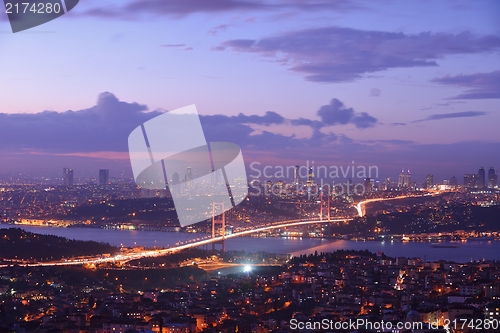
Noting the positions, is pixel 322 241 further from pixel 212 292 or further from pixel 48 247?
pixel 212 292

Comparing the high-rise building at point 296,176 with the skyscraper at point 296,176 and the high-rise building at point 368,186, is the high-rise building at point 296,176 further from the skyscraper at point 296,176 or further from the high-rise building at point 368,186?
the high-rise building at point 368,186

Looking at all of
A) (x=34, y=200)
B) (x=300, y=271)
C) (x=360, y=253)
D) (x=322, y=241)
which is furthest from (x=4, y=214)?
(x=300, y=271)

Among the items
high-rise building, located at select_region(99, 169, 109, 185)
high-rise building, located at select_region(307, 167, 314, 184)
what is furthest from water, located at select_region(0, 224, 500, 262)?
high-rise building, located at select_region(99, 169, 109, 185)

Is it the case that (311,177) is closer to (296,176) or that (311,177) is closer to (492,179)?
(296,176)

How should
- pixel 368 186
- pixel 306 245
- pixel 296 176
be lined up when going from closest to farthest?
pixel 306 245, pixel 296 176, pixel 368 186

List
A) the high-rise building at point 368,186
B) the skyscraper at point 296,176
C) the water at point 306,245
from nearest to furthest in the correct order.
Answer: the water at point 306,245
the skyscraper at point 296,176
the high-rise building at point 368,186

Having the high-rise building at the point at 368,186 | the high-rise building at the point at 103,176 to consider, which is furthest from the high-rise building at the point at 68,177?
the high-rise building at the point at 368,186

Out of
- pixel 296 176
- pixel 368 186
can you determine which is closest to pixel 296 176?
pixel 296 176

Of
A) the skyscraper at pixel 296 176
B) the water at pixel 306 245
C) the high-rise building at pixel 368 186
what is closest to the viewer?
the water at pixel 306 245

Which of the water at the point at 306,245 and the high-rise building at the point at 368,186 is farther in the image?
the high-rise building at the point at 368,186
